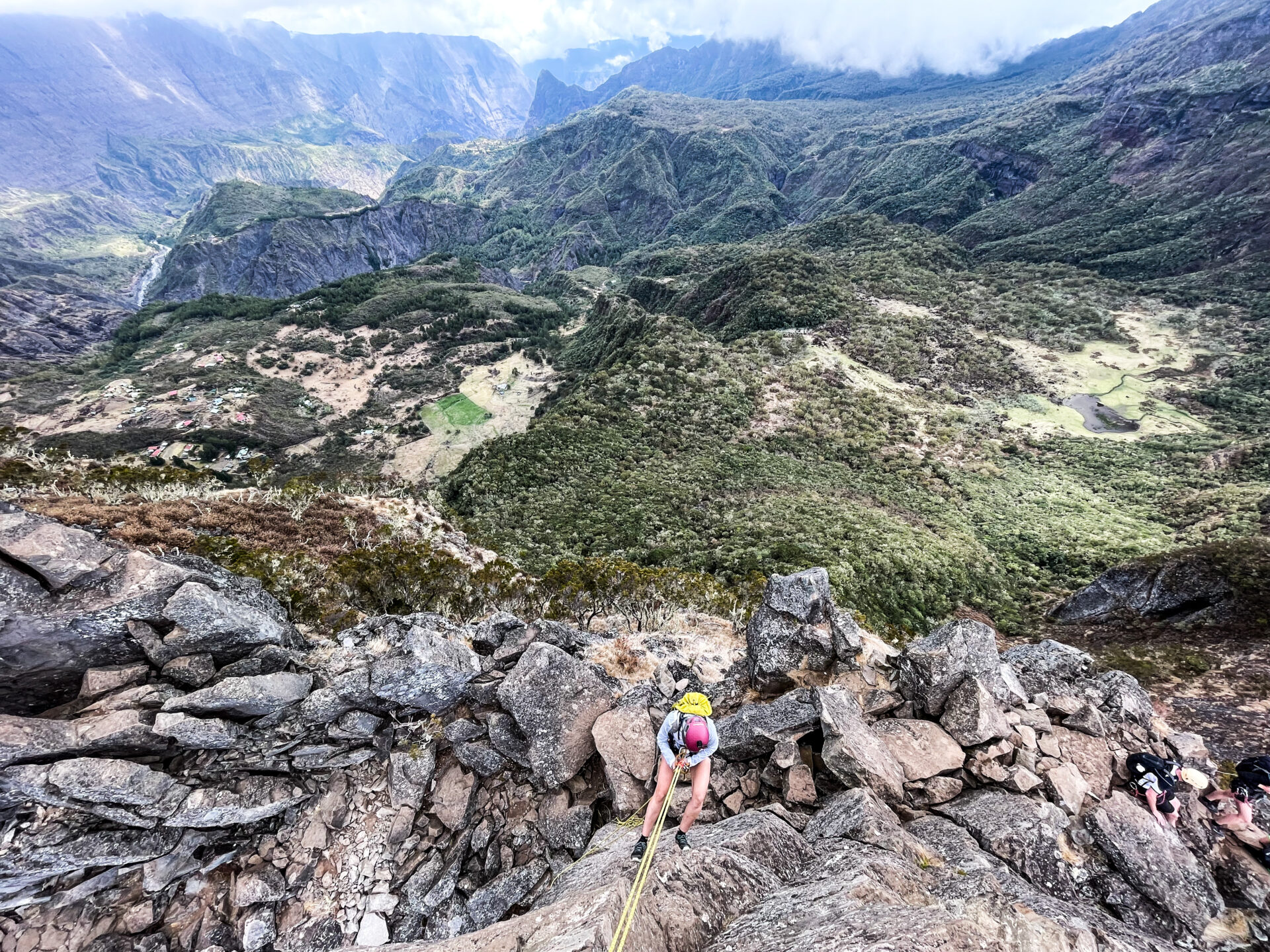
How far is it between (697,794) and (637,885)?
2082 millimetres

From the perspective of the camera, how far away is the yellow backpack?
31.9 ft

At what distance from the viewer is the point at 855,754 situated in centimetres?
1028

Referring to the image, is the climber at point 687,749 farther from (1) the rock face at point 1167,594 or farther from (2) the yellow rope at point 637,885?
(1) the rock face at point 1167,594

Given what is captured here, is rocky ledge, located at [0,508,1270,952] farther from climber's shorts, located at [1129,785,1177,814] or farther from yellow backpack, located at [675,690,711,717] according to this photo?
yellow backpack, located at [675,690,711,717]

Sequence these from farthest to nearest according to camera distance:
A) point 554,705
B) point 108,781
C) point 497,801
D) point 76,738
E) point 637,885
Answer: point 554,705 → point 497,801 → point 76,738 → point 108,781 → point 637,885

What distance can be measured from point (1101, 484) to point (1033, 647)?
178 feet

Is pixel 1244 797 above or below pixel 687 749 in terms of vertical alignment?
above

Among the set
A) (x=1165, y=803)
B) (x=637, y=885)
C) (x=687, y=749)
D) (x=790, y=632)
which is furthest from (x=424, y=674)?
(x=1165, y=803)

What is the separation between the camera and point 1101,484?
55.1 metres

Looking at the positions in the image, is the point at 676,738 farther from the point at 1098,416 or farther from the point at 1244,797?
the point at 1098,416

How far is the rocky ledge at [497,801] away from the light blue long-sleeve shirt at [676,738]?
140cm

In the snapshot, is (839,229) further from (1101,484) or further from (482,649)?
(482,649)

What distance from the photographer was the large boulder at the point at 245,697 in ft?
31.8

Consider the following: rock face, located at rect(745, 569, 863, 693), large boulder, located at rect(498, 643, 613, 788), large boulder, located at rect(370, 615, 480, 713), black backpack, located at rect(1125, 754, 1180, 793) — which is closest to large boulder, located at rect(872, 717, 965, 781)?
rock face, located at rect(745, 569, 863, 693)
